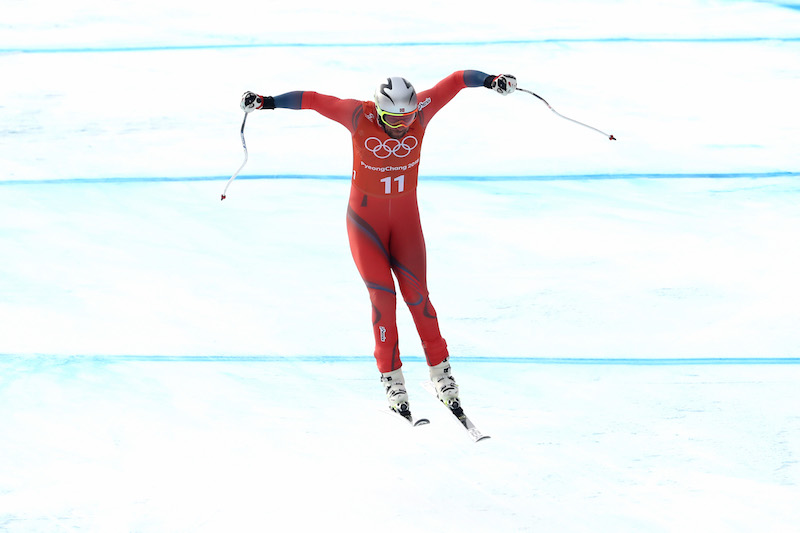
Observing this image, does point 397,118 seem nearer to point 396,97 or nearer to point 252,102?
point 396,97

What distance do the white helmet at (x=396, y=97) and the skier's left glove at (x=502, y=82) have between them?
1.28ft

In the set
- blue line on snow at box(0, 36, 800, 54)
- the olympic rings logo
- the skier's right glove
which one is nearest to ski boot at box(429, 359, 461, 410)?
the olympic rings logo

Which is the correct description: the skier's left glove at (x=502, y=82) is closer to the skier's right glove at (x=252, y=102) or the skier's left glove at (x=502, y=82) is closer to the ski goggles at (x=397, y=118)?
the ski goggles at (x=397, y=118)

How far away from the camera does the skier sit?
3555 mm

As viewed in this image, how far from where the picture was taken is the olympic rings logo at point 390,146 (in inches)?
139

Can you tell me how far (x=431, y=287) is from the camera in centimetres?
450

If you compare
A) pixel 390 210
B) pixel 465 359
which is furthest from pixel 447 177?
pixel 390 210

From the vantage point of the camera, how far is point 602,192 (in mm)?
5234

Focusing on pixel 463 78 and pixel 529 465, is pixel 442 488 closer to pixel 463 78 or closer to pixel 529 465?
pixel 529 465

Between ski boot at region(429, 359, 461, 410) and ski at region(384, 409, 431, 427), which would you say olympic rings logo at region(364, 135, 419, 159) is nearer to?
ski boot at region(429, 359, 461, 410)

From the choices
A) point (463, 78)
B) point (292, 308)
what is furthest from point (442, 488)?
point (463, 78)

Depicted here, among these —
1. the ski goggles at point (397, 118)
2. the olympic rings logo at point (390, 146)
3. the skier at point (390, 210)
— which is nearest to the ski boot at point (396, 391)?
the skier at point (390, 210)

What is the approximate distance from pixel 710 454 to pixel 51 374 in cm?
282

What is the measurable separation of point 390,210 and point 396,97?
0.50 metres
